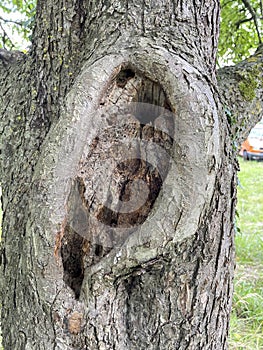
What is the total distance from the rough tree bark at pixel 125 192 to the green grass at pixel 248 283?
3.50ft

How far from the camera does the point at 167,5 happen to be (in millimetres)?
1534

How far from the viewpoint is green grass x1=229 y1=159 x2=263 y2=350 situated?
3120 millimetres

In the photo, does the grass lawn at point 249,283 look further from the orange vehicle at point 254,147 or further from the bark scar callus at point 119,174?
the orange vehicle at point 254,147

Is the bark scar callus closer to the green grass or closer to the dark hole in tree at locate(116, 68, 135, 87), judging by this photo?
the dark hole in tree at locate(116, 68, 135, 87)

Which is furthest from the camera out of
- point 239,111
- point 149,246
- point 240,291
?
point 240,291

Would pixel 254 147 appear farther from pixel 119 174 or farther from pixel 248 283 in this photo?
pixel 119 174

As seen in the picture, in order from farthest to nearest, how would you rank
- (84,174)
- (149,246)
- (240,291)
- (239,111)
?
1. (240,291)
2. (239,111)
3. (84,174)
4. (149,246)

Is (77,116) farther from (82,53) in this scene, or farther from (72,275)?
(72,275)

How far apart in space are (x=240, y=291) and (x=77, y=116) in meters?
2.93

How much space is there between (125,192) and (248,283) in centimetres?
284

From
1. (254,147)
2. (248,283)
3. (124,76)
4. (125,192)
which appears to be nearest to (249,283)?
(248,283)

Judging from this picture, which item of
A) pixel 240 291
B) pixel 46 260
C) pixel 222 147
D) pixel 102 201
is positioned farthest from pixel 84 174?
pixel 240 291

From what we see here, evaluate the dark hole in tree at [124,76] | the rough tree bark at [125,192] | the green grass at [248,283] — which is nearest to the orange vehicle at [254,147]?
the green grass at [248,283]

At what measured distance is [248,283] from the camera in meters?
3.97
